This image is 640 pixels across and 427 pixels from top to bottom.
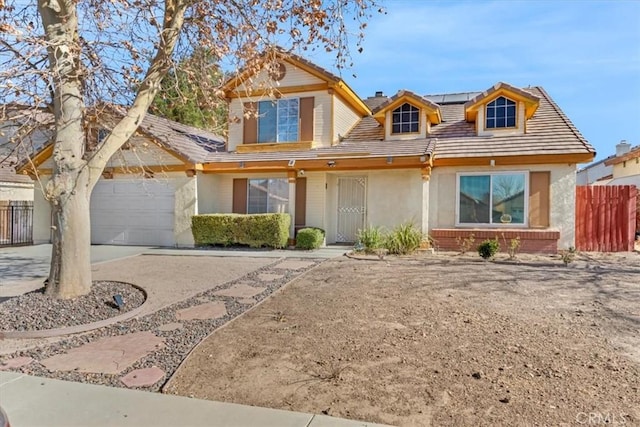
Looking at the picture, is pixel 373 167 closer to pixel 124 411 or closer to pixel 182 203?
pixel 182 203

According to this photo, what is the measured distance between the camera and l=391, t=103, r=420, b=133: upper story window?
50.5ft

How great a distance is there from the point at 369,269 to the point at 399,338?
4.55 metres

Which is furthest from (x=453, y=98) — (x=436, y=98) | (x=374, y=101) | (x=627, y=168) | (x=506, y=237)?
(x=627, y=168)

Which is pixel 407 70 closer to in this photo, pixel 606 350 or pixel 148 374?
pixel 606 350

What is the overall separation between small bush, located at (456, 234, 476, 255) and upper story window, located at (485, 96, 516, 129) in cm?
425

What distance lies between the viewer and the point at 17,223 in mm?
19078

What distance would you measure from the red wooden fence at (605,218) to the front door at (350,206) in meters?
7.14

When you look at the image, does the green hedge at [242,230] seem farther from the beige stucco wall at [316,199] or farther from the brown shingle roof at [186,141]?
the brown shingle roof at [186,141]

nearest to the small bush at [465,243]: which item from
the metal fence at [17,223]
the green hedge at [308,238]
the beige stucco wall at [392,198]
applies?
the beige stucco wall at [392,198]

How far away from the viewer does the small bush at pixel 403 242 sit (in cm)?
→ 1204

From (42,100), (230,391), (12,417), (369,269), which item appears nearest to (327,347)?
(230,391)

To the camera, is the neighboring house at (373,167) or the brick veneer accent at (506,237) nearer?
the brick veneer accent at (506,237)

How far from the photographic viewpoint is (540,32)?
11023 millimetres

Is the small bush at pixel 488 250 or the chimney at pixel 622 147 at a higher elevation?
the chimney at pixel 622 147
